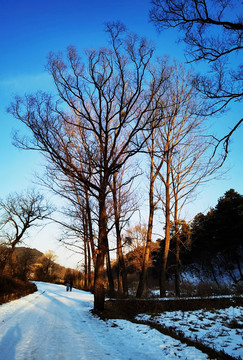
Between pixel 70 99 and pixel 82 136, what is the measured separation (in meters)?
1.82

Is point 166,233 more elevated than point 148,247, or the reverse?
point 166,233

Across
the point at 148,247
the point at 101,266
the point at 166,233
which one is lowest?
the point at 101,266

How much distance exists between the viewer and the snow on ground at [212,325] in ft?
15.4

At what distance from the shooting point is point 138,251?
1220 inches

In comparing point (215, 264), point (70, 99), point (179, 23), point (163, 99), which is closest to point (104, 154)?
point (70, 99)

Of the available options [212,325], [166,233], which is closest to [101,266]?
[212,325]

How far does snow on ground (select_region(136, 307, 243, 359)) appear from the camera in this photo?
469 cm

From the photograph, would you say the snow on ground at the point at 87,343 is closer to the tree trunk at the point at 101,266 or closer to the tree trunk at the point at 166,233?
the tree trunk at the point at 101,266

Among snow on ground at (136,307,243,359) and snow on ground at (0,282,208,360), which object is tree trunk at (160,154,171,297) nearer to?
snow on ground at (136,307,243,359)

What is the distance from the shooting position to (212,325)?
648 centimetres

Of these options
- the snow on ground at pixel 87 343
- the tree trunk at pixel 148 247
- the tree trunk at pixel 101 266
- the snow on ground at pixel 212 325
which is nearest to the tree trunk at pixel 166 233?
the tree trunk at pixel 148 247

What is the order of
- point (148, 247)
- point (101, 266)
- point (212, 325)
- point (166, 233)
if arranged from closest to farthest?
point (212, 325) → point (101, 266) → point (148, 247) → point (166, 233)

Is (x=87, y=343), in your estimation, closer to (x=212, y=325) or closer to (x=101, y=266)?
(x=212, y=325)

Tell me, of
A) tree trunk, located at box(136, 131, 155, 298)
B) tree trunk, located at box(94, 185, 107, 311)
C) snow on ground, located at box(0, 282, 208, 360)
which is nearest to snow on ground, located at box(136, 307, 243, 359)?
snow on ground, located at box(0, 282, 208, 360)
